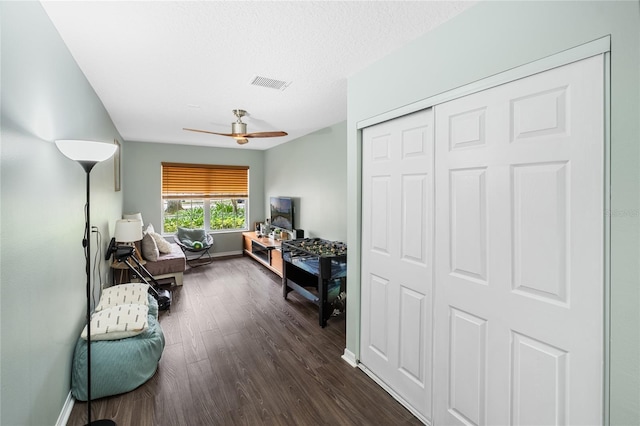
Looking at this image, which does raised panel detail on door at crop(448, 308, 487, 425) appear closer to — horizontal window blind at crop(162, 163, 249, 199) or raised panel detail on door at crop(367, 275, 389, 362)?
raised panel detail on door at crop(367, 275, 389, 362)

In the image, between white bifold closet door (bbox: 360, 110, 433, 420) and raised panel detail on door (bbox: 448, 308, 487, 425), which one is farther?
white bifold closet door (bbox: 360, 110, 433, 420)

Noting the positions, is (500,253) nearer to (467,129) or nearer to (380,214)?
(467,129)

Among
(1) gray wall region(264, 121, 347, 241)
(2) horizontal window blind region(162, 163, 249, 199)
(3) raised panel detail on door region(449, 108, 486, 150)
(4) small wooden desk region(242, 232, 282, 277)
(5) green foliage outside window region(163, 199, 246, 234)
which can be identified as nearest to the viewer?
(3) raised panel detail on door region(449, 108, 486, 150)

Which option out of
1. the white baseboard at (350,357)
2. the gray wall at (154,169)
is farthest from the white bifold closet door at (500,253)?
the gray wall at (154,169)

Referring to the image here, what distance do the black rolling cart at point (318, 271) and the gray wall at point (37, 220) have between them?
214 centimetres

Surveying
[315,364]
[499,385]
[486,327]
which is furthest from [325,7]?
[315,364]

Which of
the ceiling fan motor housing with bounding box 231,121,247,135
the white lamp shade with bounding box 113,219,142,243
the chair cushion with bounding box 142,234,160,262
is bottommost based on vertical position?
the chair cushion with bounding box 142,234,160,262

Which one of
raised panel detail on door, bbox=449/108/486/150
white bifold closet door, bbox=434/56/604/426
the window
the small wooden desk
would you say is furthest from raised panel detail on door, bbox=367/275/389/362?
the window

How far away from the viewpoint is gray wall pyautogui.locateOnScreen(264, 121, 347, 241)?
4.36m

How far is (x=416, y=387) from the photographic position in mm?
2023

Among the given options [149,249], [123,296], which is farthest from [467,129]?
[149,249]

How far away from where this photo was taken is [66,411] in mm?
1942

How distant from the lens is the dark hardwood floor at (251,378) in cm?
199
